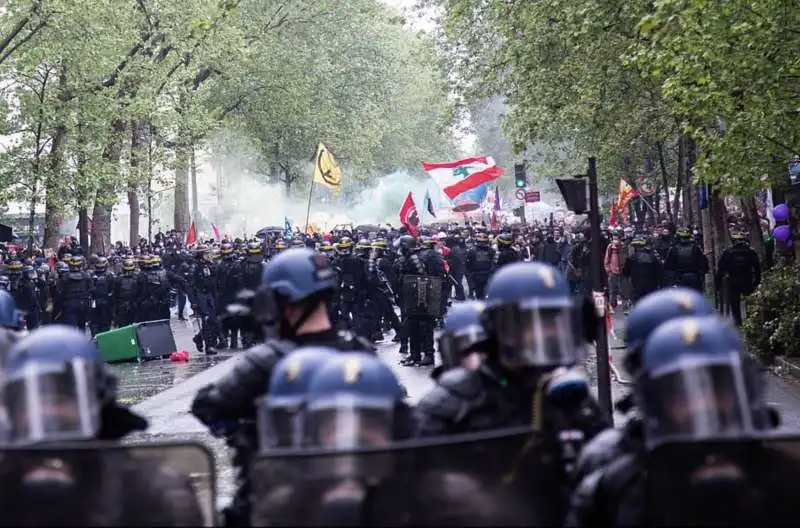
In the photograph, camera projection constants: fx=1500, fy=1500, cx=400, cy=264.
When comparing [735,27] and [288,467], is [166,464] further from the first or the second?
[735,27]

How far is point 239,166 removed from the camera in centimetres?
7981

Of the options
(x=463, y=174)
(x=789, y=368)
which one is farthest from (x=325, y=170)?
(x=789, y=368)

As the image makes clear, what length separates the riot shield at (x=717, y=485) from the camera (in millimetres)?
3734

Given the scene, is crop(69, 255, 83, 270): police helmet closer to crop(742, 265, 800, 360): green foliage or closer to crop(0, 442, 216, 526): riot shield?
crop(742, 265, 800, 360): green foliage

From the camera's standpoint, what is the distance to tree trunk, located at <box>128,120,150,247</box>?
39.0m

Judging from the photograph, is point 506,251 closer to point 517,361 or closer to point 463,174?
point 463,174

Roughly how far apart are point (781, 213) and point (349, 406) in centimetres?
2246

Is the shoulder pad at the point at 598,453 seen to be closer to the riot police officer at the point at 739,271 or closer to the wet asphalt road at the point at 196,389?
the wet asphalt road at the point at 196,389

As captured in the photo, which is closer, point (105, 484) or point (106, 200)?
point (105, 484)

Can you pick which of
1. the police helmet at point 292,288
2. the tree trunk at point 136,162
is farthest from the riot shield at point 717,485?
the tree trunk at point 136,162

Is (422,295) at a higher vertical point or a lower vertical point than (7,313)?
higher

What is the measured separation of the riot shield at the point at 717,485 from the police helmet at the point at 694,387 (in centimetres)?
8

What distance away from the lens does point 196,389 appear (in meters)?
18.5

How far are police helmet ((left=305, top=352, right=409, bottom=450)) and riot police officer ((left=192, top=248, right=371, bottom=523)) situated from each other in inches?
50.2
